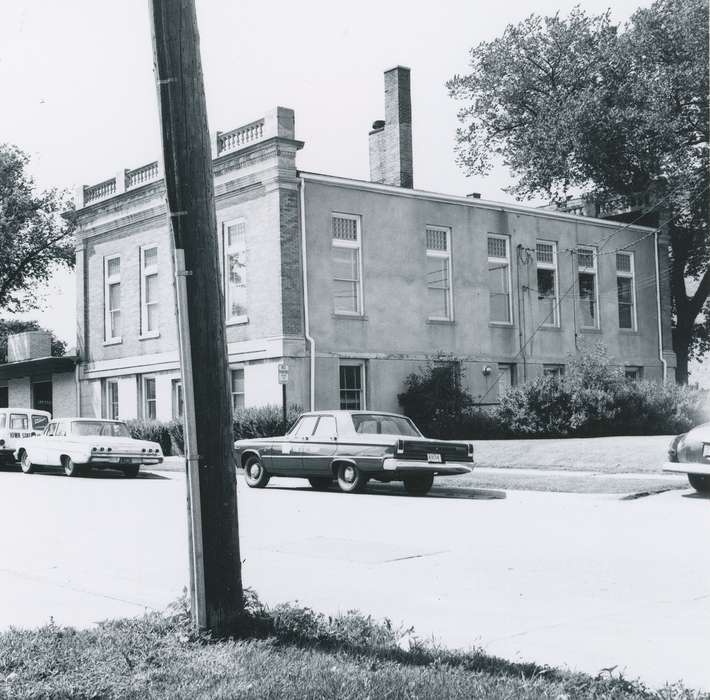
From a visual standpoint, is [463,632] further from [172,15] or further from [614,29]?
[614,29]

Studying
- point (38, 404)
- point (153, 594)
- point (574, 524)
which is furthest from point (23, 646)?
point (38, 404)

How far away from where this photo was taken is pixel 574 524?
12.3 meters

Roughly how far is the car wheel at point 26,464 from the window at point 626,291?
21.0 m

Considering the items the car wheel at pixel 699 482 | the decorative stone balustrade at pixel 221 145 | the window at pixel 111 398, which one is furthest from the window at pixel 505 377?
the car wheel at pixel 699 482

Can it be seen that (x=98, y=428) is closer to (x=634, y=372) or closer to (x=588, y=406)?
(x=588, y=406)

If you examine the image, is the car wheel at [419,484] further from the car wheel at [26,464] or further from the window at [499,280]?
the window at [499,280]

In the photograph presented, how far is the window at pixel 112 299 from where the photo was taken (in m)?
35.1

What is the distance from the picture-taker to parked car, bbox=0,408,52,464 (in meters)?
27.1

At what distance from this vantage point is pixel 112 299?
35531 mm

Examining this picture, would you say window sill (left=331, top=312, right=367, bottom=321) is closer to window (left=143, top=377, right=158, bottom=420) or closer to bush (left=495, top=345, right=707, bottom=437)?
bush (left=495, top=345, right=707, bottom=437)

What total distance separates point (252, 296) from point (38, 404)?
14462mm

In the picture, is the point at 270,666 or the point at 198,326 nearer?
the point at 270,666

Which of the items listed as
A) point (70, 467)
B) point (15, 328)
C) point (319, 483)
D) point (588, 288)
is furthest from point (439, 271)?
point (15, 328)

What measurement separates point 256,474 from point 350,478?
252cm
